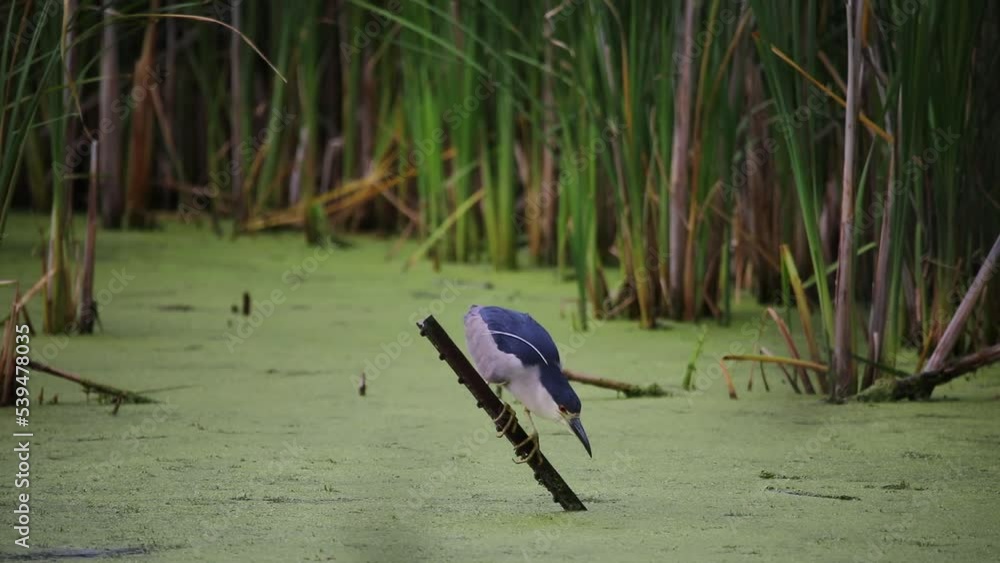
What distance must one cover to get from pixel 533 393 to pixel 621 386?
1057 millimetres

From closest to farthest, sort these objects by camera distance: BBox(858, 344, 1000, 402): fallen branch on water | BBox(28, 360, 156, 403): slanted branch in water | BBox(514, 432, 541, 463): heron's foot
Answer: BBox(514, 432, 541, 463): heron's foot
BBox(28, 360, 156, 403): slanted branch in water
BBox(858, 344, 1000, 402): fallen branch on water

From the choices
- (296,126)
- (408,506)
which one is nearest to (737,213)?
(408,506)

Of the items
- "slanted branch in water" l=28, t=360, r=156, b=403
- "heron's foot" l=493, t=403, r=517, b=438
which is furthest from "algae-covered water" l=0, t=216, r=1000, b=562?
"heron's foot" l=493, t=403, r=517, b=438

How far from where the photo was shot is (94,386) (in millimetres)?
2666

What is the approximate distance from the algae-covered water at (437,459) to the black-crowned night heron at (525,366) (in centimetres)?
16

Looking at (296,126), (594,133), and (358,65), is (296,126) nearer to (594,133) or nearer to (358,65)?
(358,65)

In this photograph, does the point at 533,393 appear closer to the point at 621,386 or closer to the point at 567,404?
the point at 567,404

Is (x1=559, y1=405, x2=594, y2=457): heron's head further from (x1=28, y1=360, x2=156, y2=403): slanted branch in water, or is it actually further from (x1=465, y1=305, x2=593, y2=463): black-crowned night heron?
(x1=28, y1=360, x2=156, y2=403): slanted branch in water

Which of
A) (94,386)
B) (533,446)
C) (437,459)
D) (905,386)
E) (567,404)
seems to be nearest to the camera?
(567,404)

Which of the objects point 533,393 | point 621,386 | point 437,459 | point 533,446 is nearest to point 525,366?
point 533,393

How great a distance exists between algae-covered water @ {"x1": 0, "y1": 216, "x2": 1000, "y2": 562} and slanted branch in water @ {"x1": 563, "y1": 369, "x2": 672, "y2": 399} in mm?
25

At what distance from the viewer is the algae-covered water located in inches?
70.9

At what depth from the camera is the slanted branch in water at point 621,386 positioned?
277cm

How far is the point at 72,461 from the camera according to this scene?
89.7 inches
